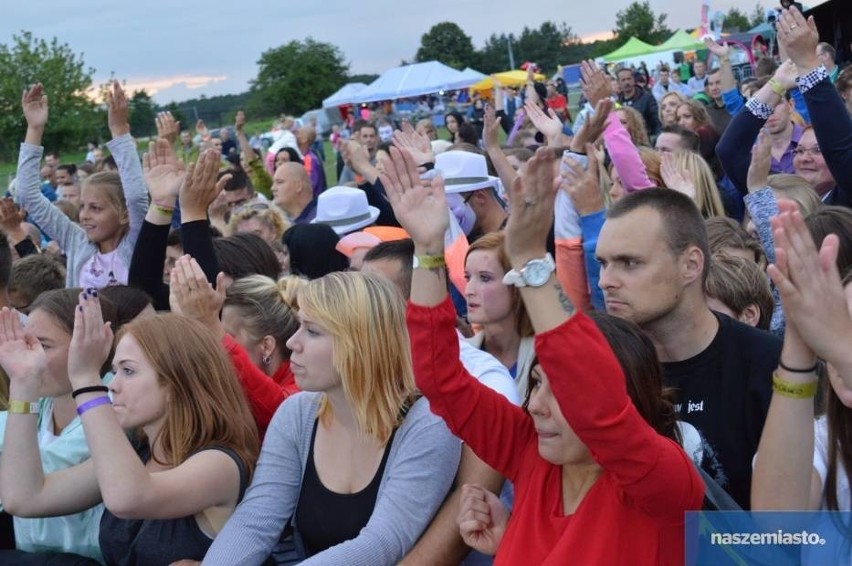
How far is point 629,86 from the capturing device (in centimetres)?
1425

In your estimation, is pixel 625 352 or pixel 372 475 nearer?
pixel 625 352

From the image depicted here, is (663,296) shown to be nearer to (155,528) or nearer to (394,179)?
(394,179)

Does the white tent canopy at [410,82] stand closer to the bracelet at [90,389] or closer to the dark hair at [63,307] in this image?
the dark hair at [63,307]

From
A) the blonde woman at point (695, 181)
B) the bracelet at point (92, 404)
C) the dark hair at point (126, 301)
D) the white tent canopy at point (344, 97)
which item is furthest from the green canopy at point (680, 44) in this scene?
the bracelet at point (92, 404)

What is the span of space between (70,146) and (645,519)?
138 ft

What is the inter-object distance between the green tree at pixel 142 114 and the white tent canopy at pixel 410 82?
383 inches

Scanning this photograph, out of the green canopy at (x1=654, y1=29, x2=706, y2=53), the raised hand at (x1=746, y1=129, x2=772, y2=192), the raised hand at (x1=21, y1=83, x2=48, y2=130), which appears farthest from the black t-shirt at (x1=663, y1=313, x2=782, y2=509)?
the green canopy at (x1=654, y1=29, x2=706, y2=53)

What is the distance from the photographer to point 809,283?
189 cm

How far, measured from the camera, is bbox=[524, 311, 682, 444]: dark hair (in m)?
2.38

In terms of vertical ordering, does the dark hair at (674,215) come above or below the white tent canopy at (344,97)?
above

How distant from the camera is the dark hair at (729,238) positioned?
428 cm

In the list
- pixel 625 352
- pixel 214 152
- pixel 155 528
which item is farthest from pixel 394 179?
pixel 214 152

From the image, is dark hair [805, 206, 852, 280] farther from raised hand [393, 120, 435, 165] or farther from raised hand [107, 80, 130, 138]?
raised hand [107, 80, 130, 138]

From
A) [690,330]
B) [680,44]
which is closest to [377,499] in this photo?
[690,330]
